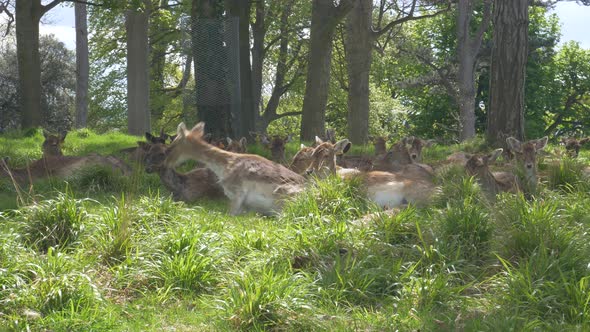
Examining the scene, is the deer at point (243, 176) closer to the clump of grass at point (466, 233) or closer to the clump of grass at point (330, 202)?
the clump of grass at point (330, 202)

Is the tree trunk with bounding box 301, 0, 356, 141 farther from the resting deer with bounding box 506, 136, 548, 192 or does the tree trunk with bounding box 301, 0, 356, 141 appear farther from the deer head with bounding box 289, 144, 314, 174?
the resting deer with bounding box 506, 136, 548, 192

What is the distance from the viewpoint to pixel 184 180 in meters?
12.2

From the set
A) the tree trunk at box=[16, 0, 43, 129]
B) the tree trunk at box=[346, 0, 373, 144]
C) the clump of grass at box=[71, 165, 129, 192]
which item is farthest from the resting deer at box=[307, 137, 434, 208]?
the tree trunk at box=[16, 0, 43, 129]

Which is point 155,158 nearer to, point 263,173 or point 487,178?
point 263,173

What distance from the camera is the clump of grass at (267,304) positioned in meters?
5.50

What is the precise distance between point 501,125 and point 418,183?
5730 mm

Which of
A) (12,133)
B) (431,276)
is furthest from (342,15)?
(431,276)

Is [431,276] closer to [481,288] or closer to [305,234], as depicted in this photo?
[481,288]

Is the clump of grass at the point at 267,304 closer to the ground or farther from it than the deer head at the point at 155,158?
closer to the ground

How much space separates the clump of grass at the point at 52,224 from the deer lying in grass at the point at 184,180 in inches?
172

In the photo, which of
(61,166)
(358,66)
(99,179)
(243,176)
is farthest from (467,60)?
(99,179)

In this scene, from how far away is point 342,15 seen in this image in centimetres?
2116

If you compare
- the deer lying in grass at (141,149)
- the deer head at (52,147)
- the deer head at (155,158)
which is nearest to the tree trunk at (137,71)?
the deer head at (52,147)

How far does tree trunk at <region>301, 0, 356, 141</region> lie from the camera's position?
70.7ft
